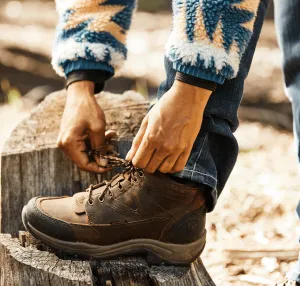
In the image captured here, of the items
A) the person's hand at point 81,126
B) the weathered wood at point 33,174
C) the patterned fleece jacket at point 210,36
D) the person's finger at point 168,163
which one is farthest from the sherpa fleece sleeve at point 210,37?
the weathered wood at point 33,174

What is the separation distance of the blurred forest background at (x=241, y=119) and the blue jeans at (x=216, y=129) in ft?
2.17

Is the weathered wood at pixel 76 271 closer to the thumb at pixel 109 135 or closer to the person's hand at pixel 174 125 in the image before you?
the person's hand at pixel 174 125

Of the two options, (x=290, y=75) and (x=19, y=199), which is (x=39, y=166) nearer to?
(x=19, y=199)

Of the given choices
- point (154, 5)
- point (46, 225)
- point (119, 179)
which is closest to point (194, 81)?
point (119, 179)

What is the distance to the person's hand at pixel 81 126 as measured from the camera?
6.77 feet

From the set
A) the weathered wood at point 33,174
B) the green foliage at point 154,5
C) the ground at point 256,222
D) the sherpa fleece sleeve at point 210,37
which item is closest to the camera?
the sherpa fleece sleeve at point 210,37

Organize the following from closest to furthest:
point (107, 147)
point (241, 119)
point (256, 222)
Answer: point (107, 147)
point (256, 222)
point (241, 119)

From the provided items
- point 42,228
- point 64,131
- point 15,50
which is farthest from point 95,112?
point 15,50

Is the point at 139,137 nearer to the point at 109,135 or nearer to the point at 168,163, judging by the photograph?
the point at 168,163

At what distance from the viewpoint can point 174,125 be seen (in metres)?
1.68

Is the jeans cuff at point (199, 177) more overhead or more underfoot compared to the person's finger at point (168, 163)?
more underfoot

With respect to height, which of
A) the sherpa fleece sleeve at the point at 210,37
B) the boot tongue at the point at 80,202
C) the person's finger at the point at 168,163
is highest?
the sherpa fleece sleeve at the point at 210,37

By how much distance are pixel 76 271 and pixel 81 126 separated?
20.4 inches

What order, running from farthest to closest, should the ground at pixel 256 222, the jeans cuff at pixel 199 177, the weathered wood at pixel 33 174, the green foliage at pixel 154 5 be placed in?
the green foliage at pixel 154 5 → the ground at pixel 256 222 → the weathered wood at pixel 33 174 → the jeans cuff at pixel 199 177
